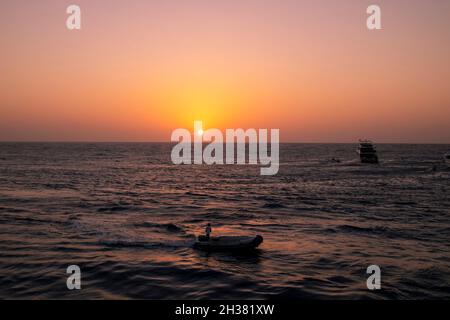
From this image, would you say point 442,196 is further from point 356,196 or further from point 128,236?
point 128,236

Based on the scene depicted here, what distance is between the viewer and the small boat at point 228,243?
27.0 metres

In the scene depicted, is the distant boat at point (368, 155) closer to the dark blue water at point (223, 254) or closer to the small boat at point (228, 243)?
the dark blue water at point (223, 254)

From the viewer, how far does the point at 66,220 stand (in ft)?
122

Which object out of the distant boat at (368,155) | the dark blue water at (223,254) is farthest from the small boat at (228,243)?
the distant boat at (368,155)

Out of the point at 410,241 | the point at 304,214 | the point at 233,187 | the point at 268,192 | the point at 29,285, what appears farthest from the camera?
the point at 233,187

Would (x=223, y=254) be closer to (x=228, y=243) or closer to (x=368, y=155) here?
(x=228, y=243)

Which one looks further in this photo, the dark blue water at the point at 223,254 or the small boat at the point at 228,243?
the small boat at the point at 228,243

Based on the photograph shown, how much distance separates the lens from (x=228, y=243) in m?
27.3

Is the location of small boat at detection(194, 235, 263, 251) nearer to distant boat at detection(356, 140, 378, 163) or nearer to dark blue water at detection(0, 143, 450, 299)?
dark blue water at detection(0, 143, 450, 299)

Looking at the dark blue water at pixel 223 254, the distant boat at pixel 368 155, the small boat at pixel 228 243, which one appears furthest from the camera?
the distant boat at pixel 368 155

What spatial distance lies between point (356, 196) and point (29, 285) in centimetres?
4471

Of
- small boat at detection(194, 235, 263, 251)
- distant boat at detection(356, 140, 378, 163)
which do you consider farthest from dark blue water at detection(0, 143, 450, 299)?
distant boat at detection(356, 140, 378, 163)

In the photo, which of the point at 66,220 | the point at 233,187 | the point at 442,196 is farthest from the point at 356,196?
the point at 66,220

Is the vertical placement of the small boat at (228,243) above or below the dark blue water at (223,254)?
above
